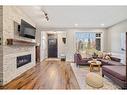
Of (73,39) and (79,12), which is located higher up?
(79,12)

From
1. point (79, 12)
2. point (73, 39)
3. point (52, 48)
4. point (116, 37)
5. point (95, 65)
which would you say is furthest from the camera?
point (52, 48)

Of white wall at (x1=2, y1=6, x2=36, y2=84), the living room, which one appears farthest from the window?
white wall at (x1=2, y1=6, x2=36, y2=84)

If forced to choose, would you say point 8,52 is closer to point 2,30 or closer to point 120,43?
point 2,30

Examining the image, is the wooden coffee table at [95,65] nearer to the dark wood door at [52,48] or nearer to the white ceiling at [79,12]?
the white ceiling at [79,12]

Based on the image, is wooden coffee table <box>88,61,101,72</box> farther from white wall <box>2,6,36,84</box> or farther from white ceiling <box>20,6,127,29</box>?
white wall <box>2,6,36,84</box>

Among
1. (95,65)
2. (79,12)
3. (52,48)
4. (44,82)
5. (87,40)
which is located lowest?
(44,82)

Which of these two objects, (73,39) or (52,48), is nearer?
(73,39)

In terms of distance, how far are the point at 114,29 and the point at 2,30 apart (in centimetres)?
658

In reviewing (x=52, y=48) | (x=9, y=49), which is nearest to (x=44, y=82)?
(x=9, y=49)

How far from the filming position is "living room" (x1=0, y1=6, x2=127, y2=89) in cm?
409

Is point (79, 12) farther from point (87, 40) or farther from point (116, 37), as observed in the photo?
point (87, 40)

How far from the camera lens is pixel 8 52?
14.0 feet

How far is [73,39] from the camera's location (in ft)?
33.5

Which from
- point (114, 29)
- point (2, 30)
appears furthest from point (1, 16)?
point (114, 29)
